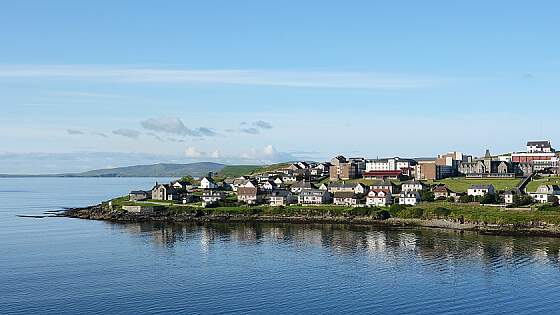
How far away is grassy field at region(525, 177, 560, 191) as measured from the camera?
2610 inches

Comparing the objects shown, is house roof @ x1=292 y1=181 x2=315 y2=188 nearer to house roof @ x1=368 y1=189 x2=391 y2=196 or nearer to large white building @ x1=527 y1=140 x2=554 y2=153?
house roof @ x1=368 y1=189 x2=391 y2=196

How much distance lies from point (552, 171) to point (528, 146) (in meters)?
13.9

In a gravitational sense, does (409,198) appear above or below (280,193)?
below

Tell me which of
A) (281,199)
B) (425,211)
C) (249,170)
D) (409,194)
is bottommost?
(425,211)

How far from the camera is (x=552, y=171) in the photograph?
7944 centimetres

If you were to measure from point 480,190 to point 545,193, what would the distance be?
6369 mm

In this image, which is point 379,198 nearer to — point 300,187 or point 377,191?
point 377,191

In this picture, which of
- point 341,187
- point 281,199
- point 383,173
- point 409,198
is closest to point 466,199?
point 409,198

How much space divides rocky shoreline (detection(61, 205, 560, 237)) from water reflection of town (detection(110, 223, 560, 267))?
6.79 feet

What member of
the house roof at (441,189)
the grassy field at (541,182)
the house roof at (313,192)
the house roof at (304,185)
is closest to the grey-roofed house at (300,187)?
the house roof at (304,185)

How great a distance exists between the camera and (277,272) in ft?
110

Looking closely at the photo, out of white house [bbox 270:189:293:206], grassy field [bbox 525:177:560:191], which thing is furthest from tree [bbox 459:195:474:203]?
white house [bbox 270:189:293:206]

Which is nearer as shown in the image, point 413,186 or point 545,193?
point 545,193

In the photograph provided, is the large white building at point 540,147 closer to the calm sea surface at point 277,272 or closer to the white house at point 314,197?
the white house at point 314,197
